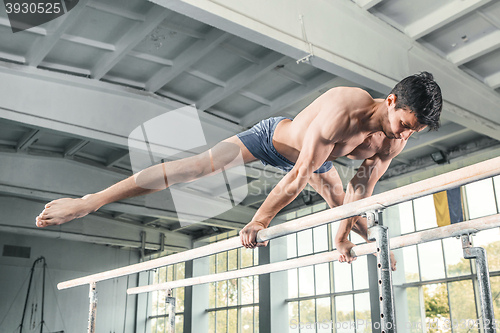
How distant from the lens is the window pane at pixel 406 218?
29.3 ft

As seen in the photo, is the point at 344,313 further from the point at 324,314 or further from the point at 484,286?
the point at 484,286

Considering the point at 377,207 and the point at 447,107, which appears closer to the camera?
the point at 377,207

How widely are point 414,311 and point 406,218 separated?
1.87m

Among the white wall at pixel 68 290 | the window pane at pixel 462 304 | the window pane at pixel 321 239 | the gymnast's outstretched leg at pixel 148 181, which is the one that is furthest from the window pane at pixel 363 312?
the white wall at pixel 68 290

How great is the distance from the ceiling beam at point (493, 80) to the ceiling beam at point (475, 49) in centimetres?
72

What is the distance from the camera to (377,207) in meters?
1.96

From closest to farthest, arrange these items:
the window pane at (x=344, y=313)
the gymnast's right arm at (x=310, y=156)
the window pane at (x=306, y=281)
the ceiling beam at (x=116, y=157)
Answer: the gymnast's right arm at (x=310, y=156) → the ceiling beam at (x=116, y=157) → the window pane at (x=344, y=313) → the window pane at (x=306, y=281)

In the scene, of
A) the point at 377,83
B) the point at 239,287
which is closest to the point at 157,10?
the point at 377,83

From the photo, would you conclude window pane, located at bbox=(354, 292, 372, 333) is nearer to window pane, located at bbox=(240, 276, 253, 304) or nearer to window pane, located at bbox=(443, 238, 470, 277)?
window pane, located at bbox=(443, 238, 470, 277)

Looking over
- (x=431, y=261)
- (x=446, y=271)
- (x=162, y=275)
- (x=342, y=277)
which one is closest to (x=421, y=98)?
(x=446, y=271)

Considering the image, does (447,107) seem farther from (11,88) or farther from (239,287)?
(239,287)

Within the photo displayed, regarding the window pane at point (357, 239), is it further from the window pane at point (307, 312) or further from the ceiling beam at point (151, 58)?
the ceiling beam at point (151, 58)

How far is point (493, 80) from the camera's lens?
597 centimetres

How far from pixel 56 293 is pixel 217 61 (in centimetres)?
1139
